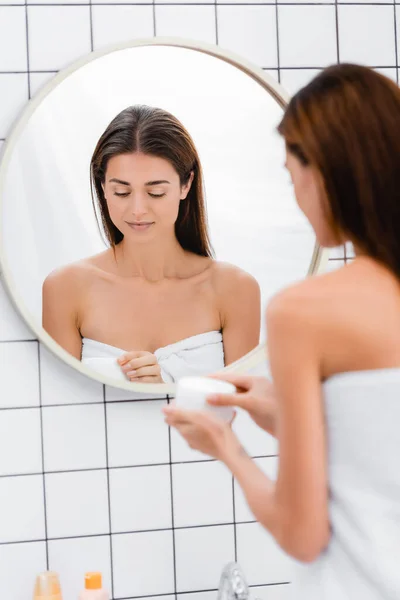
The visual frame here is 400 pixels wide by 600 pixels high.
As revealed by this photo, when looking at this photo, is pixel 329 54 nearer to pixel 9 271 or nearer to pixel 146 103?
pixel 146 103

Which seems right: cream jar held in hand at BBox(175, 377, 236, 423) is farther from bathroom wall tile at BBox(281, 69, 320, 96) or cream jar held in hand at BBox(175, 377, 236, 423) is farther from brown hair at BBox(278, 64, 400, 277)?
bathroom wall tile at BBox(281, 69, 320, 96)

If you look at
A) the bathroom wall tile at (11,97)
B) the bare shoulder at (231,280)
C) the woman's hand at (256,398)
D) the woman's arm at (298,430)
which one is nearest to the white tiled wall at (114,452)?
the bathroom wall tile at (11,97)

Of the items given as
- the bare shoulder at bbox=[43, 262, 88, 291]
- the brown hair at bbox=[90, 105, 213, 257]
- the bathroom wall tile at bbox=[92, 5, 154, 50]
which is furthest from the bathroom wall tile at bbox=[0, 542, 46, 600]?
the bathroom wall tile at bbox=[92, 5, 154, 50]

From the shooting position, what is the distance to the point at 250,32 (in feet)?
5.09

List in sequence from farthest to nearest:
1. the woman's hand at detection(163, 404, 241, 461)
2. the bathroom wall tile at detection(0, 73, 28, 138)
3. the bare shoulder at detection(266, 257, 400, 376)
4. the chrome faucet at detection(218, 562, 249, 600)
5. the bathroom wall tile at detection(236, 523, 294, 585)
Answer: the bathroom wall tile at detection(236, 523, 294, 585) < the bathroom wall tile at detection(0, 73, 28, 138) < the chrome faucet at detection(218, 562, 249, 600) < the woman's hand at detection(163, 404, 241, 461) < the bare shoulder at detection(266, 257, 400, 376)

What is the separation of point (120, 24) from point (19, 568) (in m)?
1.01

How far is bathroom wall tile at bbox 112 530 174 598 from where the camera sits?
4.93ft

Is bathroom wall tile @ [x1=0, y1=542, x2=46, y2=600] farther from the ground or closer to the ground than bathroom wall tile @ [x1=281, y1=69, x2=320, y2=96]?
closer to the ground

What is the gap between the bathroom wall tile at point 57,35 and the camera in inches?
57.8

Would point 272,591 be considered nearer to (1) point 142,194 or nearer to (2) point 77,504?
(2) point 77,504

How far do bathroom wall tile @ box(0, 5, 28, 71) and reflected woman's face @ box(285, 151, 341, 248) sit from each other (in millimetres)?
778

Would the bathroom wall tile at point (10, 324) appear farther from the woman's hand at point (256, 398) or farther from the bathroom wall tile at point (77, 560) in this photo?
the woman's hand at point (256, 398)

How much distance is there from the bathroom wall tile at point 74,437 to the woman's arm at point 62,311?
0.36ft

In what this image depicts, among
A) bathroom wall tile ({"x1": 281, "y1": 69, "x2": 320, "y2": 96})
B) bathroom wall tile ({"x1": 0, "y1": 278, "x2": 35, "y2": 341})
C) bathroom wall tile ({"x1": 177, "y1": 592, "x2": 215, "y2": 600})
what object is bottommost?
bathroom wall tile ({"x1": 177, "y1": 592, "x2": 215, "y2": 600})
